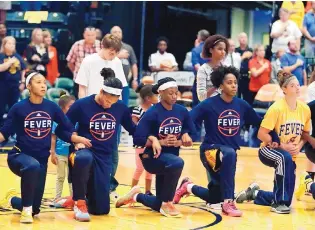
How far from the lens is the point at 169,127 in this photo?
9227 mm

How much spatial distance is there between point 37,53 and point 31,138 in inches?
359

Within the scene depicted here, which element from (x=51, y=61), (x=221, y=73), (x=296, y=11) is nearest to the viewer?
(x=221, y=73)

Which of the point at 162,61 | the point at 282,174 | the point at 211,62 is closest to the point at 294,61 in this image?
the point at 162,61

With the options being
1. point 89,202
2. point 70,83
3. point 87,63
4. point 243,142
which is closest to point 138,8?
point 70,83

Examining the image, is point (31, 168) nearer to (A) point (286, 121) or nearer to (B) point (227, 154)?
(B) point (227, 154)

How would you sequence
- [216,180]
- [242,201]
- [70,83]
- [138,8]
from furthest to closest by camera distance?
1. [138,8]
2. [70,83]
3. [242,201]
4. [216,180]

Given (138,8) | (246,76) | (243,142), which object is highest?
(138,8)

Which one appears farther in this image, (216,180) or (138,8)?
(138,8)

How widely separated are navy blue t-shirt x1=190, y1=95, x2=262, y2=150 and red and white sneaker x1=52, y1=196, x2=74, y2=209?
4.82 feet

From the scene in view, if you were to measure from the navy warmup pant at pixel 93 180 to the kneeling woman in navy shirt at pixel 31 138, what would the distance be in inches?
9.6

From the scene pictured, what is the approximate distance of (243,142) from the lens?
1748 centimetres

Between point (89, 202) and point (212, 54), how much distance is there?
225cm

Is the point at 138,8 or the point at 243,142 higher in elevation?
the point at 138,8

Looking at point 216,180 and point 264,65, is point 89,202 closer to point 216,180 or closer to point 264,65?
point 216,180
